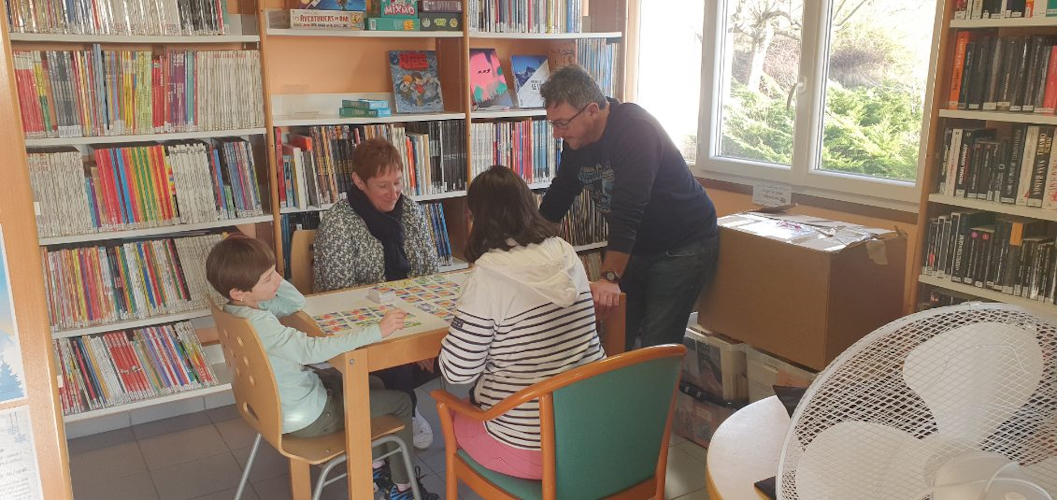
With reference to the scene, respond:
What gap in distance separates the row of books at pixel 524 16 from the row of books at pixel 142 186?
110 cm

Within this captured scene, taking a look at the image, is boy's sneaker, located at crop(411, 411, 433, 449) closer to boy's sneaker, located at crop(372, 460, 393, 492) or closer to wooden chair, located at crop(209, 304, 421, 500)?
boy's sneaker, located at crop(372, 460, 393, 492)

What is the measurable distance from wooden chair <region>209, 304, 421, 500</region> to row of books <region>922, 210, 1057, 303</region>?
1796mm

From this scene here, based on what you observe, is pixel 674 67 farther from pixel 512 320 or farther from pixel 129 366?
pixel 129 366

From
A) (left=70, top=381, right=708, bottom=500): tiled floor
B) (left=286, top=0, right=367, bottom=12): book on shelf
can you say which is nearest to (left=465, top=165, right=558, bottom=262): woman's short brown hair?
(left=70, top=381, right=708, bottom=500): tiled floor

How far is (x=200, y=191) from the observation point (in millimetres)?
2865

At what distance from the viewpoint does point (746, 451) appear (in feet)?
4.45

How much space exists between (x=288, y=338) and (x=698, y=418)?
1543 mm

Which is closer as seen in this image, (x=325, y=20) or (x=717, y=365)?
(x=717, y=365)

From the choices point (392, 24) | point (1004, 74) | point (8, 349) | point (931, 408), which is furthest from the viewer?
point (392, 24)

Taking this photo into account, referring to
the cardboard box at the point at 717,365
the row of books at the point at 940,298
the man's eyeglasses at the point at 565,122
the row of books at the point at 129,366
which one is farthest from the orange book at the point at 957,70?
the row of books at the point at 129,366

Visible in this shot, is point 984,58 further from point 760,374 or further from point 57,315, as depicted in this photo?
point 57,315

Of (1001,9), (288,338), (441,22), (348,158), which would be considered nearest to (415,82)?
(441,22)

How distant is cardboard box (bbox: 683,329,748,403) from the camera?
275 cm

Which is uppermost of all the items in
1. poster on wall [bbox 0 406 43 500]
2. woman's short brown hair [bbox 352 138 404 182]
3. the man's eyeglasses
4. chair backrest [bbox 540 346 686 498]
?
the man's eyeglasses
